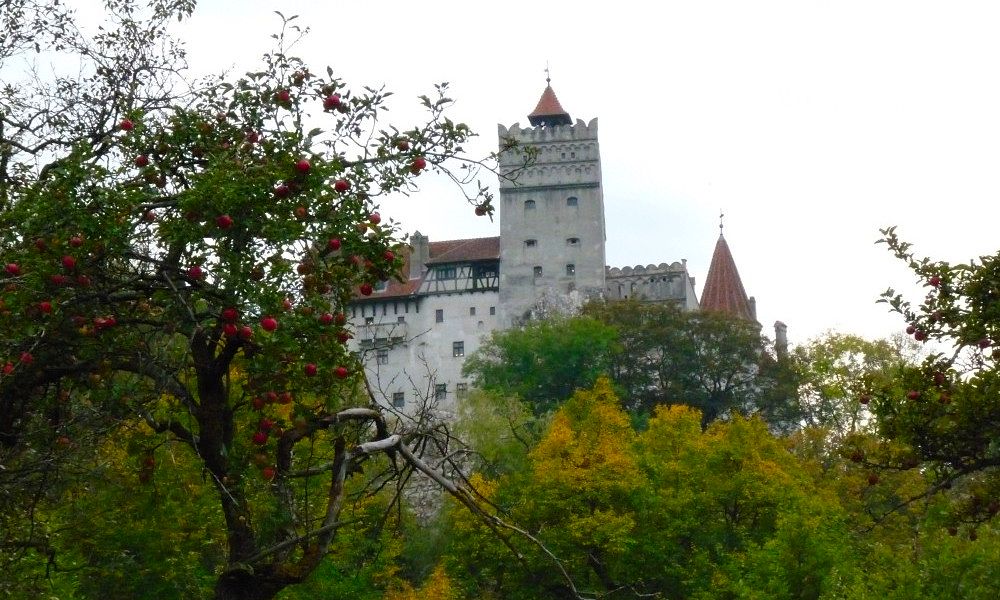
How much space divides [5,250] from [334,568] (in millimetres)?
24710

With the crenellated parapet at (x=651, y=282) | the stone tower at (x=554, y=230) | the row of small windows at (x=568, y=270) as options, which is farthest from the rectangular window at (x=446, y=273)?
the crenellated parapet at (x=651, y=282)

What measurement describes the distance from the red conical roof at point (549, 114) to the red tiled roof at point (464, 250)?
8.69 metres

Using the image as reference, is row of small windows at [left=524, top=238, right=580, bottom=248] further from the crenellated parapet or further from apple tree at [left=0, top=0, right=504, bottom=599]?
apple tree at [left=0, top=0, right=504, bottom=599]

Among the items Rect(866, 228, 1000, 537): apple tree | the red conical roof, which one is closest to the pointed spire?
the red conical roof

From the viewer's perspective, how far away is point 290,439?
816 cm

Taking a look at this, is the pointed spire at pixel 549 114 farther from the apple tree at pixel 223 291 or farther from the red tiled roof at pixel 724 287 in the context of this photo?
the apple tree at pixel 223 291

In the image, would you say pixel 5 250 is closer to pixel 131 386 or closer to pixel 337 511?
pixel 131 386

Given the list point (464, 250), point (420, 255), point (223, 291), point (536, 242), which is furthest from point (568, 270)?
point (223, 291)

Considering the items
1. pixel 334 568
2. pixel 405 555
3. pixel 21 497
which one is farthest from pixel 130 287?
pixel 405 555

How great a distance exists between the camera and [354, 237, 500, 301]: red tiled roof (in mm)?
77731

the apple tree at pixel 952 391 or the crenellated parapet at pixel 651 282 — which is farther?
the crenellated parapet at pixel 651 282

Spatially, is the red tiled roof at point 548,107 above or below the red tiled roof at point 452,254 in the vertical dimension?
above

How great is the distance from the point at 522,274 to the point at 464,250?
4389 mm

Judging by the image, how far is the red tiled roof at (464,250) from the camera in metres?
78.1
